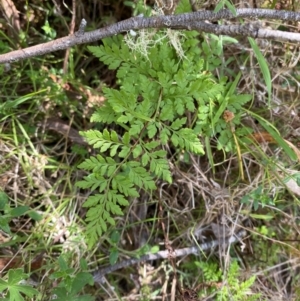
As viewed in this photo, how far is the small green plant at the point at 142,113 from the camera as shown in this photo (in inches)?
68.6

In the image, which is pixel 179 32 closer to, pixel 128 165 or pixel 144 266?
pixel 128 165

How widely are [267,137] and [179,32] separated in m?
0.69

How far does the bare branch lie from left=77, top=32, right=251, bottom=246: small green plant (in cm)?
16

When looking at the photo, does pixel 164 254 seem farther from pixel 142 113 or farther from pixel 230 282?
pixel 142 113

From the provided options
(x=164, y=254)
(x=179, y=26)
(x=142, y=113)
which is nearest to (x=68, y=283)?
(x=164, y=254)

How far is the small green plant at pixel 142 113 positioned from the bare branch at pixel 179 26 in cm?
16

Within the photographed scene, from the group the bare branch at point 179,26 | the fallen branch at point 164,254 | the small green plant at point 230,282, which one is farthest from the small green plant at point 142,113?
the small green plant at point 230,282

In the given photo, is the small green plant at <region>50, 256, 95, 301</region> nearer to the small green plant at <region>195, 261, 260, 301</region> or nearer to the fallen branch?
the fallen branch

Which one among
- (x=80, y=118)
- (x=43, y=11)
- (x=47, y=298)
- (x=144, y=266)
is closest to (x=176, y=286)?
(x=144, y=266)

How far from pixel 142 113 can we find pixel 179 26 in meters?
0.37

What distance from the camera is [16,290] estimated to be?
166 cm

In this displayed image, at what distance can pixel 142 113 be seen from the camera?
5.70 feet

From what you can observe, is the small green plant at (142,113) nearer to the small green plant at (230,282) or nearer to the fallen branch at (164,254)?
the fallen branch at (164,254)

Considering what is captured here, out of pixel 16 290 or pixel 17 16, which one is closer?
pixel 16 290
